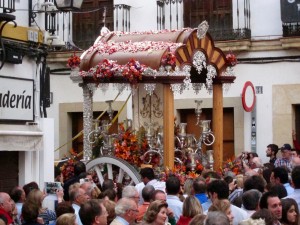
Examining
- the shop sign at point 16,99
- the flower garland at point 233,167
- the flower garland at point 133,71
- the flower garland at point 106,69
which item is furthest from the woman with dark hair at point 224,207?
the flower garland at point 233,167

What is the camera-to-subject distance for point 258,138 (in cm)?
1948

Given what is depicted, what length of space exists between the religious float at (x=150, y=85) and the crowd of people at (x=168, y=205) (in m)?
2.78

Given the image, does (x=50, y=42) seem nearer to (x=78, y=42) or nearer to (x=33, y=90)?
(x=33, y=90)

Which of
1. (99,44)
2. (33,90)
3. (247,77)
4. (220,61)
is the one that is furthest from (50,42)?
(247,77)

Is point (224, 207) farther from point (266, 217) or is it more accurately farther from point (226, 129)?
point (226, 129)

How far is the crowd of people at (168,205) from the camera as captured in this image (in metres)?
7.65

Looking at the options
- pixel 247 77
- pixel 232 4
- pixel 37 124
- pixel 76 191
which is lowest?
pixel 76 191

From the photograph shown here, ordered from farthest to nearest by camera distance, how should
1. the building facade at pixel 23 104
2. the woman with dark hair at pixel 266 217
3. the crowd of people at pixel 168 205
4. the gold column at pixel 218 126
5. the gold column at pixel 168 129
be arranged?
the gold column at pixel 218 126 → the gold column at pixel 168 129 → the building facade at pixel 23 104 → the crowd of people at pixel 168 205 → the woman with dark hair at pixel 266 217

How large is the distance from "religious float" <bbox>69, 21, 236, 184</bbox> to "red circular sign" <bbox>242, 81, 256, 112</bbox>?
Answer: 2.53m

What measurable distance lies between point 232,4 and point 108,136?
5.74m

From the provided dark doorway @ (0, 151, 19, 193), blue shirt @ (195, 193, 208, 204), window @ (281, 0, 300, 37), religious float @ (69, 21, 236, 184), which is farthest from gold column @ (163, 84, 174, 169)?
window @ (281, 0, 300, 37)

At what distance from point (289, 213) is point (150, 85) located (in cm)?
713

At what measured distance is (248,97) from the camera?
19422 millimetres

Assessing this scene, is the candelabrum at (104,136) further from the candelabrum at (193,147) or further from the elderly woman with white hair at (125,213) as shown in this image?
the elderly woman with white hair at (125,213)
